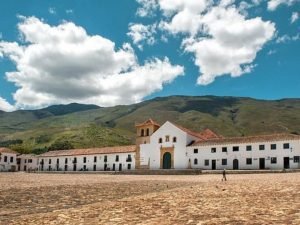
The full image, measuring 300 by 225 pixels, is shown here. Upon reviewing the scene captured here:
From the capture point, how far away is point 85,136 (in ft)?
456

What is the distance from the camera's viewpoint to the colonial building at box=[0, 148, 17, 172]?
105562 millimetres

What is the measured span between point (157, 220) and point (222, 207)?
8.09 ft

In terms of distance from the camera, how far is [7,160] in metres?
107

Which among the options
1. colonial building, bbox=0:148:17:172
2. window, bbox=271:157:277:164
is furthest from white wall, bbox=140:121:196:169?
colonial building, bbox=0:148:17:172

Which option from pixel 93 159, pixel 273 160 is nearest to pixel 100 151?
pixel 93 159

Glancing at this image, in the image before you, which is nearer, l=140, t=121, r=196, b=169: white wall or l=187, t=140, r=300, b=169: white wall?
l=187, t=140, r=300, b=169: white wall

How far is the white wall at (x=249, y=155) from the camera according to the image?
2264 inches

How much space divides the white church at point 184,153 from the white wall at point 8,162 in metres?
18.2

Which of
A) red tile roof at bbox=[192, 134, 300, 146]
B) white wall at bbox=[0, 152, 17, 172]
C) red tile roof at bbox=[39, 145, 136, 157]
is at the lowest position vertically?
white wall at bbox=[0, 152, 17, 172]

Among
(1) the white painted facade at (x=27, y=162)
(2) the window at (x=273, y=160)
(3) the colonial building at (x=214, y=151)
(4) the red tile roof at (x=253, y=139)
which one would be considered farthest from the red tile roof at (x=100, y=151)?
(2) the window at (x=273, y=160)

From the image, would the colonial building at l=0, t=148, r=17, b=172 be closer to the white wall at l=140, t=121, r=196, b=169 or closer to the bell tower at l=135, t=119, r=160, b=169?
the bell tower at l=135, t=119, r=160, b=169

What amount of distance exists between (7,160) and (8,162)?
648 millimetres

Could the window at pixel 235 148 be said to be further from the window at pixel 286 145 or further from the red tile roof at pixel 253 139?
the window at pixel 286 145

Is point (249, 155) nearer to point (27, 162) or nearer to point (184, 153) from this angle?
point (184, 153)
